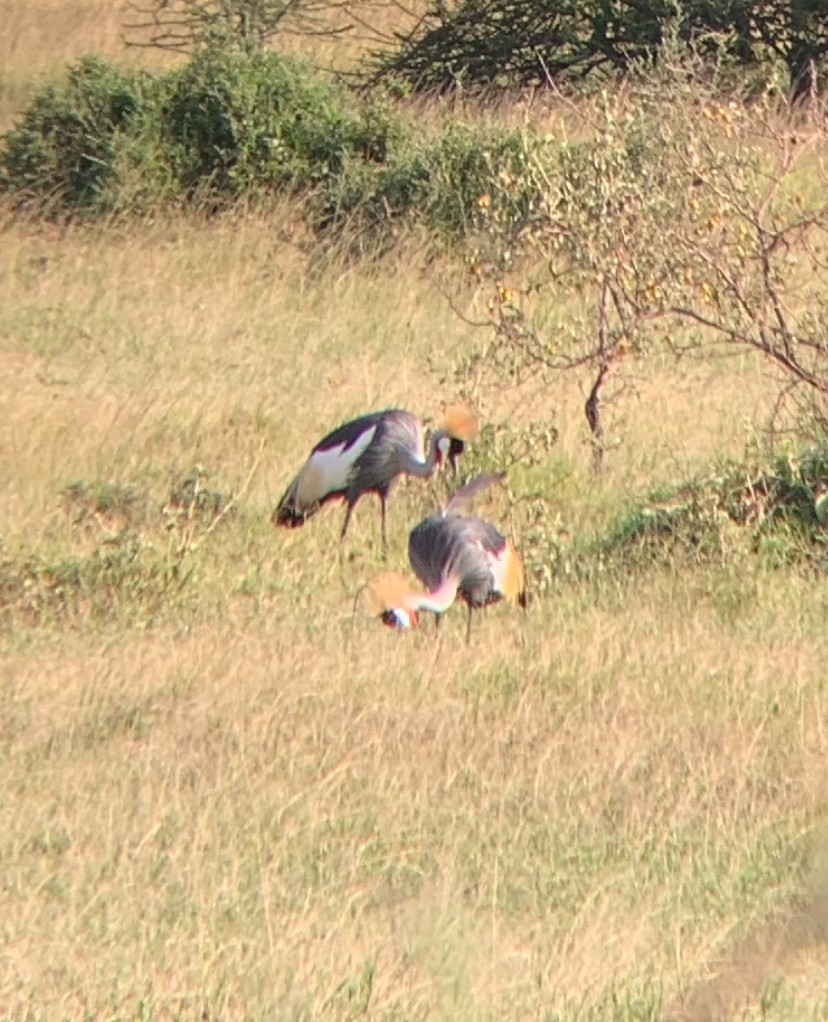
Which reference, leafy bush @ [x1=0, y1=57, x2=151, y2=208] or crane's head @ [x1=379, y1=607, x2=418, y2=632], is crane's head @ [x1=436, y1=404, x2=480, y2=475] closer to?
crane's head @ [x1=379, y1=607, x2=418, y2=632]

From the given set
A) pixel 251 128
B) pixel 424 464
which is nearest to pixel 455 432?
pixel 424 464

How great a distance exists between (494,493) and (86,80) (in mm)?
6402

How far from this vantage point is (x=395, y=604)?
674cm

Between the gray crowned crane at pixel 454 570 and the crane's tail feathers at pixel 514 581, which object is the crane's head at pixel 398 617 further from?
the crane's tail feathers at pixel 514 581

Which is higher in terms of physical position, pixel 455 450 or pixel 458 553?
pixel 458 553

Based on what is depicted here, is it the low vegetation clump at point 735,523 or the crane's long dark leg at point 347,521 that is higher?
the low vegetation clump at point 735,523

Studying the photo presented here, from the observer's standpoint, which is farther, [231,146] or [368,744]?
[231,146]

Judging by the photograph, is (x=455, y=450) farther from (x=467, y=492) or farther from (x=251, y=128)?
(x=251, y=128)

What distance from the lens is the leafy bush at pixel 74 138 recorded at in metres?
13.7

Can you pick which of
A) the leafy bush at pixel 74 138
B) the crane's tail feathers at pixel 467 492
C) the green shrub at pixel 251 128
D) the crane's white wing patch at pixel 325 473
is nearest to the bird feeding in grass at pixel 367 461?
the crane's white wing patch at pixel 325 473

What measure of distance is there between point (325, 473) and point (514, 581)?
1.55 metres

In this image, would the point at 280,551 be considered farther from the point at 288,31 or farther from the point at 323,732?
the point at 288,31

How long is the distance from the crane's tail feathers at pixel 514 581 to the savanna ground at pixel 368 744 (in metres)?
0.07

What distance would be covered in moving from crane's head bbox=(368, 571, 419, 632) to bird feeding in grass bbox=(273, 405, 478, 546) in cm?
153
